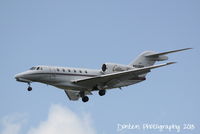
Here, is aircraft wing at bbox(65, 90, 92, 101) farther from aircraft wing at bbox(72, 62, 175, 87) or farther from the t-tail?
the t-tail

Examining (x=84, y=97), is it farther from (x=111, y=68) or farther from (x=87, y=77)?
(x=111, y=68)

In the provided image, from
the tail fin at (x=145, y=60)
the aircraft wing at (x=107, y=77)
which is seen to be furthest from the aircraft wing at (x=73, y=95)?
the tail fin at (x=145, y=60)

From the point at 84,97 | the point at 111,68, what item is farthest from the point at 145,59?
the point at 84,97

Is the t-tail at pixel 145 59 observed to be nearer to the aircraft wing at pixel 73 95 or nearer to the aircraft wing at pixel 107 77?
the aircraft wing at pixel 107 77

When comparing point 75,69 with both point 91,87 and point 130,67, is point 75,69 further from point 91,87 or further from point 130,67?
point 130,67

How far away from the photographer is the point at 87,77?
36.1m

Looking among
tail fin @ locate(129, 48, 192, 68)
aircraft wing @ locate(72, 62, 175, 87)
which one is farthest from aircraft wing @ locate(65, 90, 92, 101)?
tail fin @ locate(129, 48, 192, 68)

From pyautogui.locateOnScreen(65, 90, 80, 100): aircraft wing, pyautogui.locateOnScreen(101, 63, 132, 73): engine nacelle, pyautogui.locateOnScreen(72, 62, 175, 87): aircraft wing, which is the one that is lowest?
pyautogui.locateOnScreen(65, 90, 80, 100): aircraft wing

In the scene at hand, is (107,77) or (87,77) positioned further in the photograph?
(87,77)

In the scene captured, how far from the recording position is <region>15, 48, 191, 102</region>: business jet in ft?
112

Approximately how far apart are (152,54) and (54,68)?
335 inches

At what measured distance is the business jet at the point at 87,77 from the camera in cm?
3419

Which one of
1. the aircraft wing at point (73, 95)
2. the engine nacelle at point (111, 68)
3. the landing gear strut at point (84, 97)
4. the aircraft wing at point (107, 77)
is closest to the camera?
the aircraft wing at point (107, 77)

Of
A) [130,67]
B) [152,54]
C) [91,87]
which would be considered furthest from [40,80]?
[152,54]
